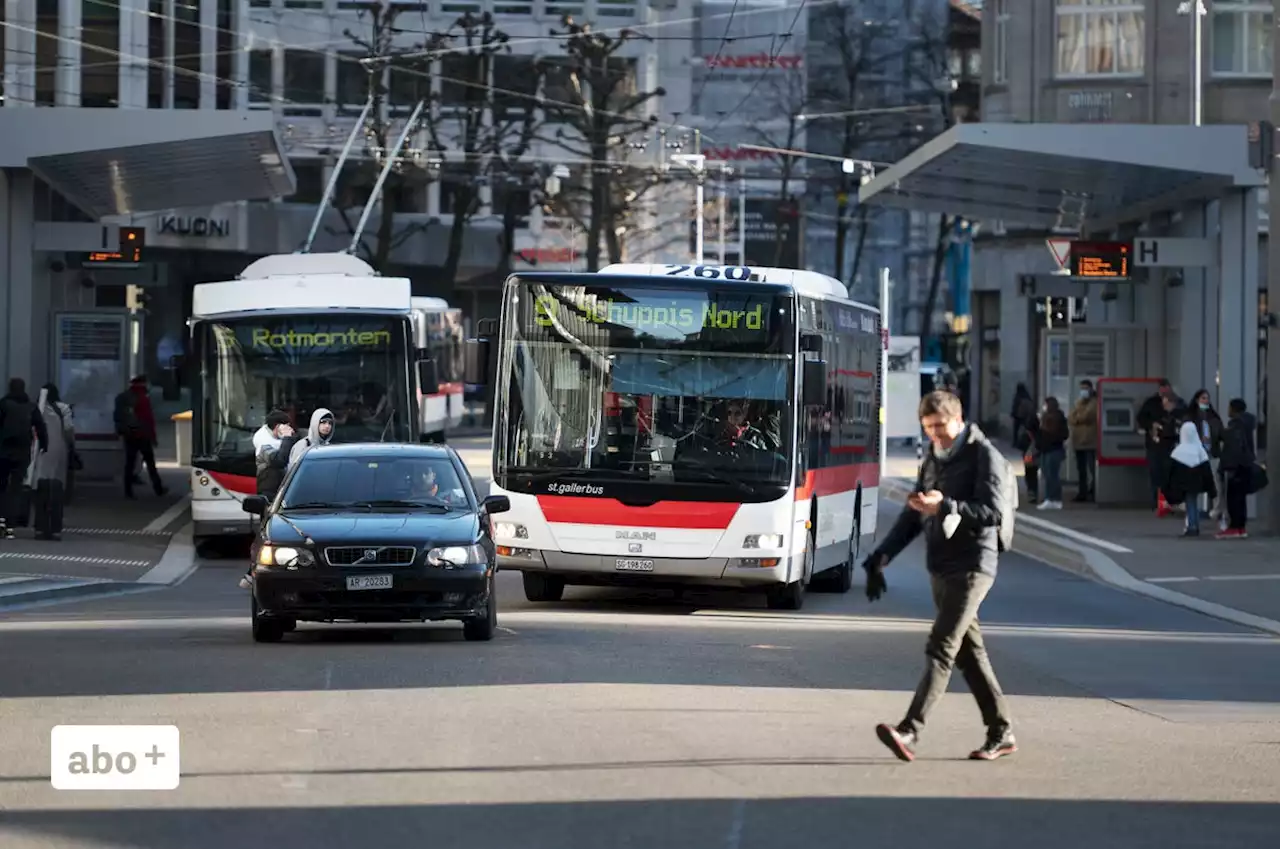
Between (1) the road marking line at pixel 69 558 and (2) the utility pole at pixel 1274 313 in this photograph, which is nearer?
(1) the road marking line at pixel 69 558

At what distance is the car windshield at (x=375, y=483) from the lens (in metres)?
17.5

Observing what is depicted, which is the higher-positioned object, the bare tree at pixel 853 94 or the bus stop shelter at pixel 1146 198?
the bare tree at pixel 853 94

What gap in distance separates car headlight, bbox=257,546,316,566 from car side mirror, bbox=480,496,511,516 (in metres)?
1.74

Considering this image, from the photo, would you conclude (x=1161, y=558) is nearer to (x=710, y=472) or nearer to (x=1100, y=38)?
(x=710, y=472)

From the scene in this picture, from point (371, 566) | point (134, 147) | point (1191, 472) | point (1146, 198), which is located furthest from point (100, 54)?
point (371, 566)

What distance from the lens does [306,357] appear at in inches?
1128

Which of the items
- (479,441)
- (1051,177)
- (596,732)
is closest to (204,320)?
(1051,177)

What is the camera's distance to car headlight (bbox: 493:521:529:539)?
66.2 feet

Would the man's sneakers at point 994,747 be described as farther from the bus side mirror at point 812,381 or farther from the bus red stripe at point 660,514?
the bus side mirror at point 812,381

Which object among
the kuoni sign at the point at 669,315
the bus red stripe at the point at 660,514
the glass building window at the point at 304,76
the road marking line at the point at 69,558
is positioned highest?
the glass building window at the point at 304,76

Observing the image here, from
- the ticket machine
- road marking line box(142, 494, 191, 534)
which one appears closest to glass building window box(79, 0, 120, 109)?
road marking line box(142, 494, 191, 534)

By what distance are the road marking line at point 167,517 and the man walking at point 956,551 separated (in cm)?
2082

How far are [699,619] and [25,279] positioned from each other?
56.9 ft

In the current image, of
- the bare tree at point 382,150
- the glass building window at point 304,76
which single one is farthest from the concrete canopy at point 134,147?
the glass building window at point 304,76
